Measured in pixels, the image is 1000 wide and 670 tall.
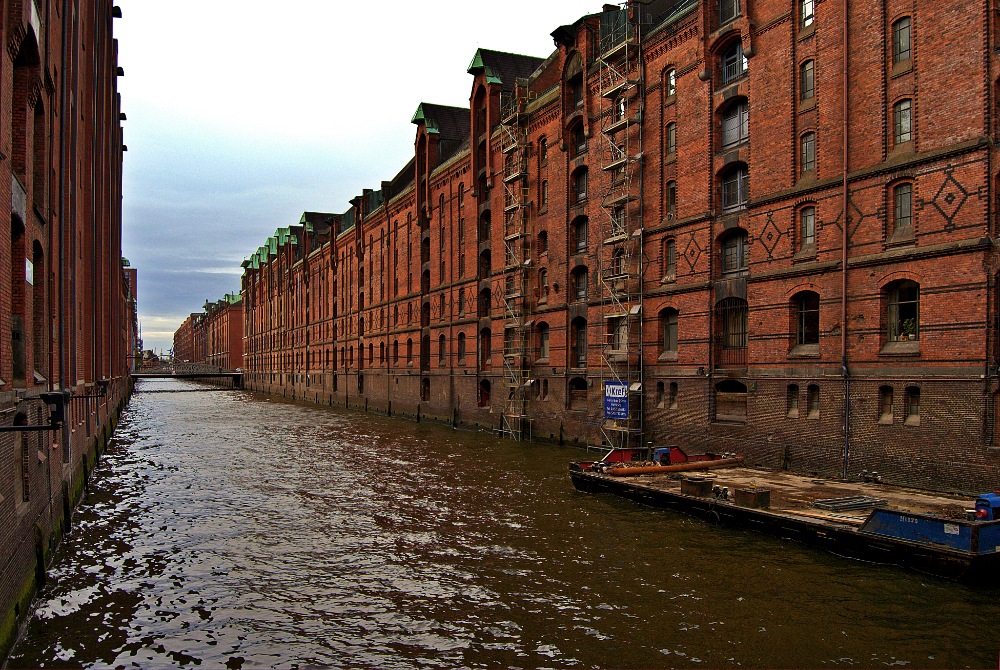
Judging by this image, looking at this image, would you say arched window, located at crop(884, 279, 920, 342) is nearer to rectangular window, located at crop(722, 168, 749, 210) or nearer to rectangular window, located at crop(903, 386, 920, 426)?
rectangular window, located at crop(903, 386, 920, 426)

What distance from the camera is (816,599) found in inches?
422

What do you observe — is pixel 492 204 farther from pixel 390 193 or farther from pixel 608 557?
pixel 608 557

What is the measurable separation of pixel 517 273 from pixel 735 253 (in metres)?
13.1

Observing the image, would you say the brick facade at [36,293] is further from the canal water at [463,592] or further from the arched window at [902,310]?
the arched window at [902,310]

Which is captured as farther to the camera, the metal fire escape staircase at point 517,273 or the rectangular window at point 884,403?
the metal fire escape staircase at point 517,273

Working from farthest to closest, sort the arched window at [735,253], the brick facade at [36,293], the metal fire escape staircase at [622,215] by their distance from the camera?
1. the metal fire escape staircase at [622,215]
2. the arched window at [735,253]
3. the brick facade at [36,293]

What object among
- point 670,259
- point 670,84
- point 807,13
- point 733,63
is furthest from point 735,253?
point 807,13

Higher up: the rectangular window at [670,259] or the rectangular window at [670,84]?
the rectangular window at [670,84]

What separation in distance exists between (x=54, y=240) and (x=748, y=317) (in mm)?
17800

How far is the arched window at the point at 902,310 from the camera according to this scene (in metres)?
16.6

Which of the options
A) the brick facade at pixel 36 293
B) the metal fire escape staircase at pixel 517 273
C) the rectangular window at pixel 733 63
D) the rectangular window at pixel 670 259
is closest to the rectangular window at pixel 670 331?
the rectangular window at pixel 670 259

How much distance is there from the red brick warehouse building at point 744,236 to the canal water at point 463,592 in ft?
18.2

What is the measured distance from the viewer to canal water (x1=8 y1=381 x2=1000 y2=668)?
9203 mm

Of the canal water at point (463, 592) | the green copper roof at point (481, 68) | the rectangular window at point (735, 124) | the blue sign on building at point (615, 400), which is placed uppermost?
the green copper roof at point (481, 68)
